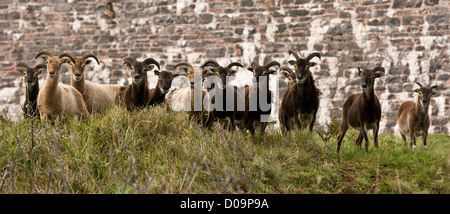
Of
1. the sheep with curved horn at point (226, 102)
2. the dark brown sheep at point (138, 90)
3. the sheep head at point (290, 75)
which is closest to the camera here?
the sheep with curved horn at point (226, 102)

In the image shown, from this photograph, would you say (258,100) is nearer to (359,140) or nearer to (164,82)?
(164,82)

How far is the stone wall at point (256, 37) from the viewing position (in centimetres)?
1148

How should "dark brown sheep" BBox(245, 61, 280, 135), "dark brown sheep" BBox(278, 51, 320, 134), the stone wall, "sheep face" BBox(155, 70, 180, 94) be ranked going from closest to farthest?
"dark brown sheep" BBox(278, 51, 320, 134), "dark brown sheep" BBox(245, 61, 280, 135), "sheep face" BBox(155, 70, 180, 94), the stone wall

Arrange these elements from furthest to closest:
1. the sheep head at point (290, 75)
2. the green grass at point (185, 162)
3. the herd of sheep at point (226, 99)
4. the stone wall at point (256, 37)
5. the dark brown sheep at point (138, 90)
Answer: the stone wall at point (256, 37)
the sheep head at point (290, 75)
the dark brown sheep at point (138, 90)
the herd of sheep at point (226, 99)
the green grass at point (185, 162)

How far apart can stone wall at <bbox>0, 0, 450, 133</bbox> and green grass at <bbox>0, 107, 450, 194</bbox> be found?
4.93 metres

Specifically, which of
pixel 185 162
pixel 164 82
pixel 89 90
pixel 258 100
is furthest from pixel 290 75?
pixel 185 162

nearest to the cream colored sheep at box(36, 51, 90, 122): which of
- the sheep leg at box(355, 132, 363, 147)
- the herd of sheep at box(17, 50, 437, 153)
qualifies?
the herd of sheep at box(17, 50, 437, 153)

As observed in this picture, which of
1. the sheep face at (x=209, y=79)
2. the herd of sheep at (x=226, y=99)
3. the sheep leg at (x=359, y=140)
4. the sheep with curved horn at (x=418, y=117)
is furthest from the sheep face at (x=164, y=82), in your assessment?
the sheep with curved horn at (x=418, y=117)

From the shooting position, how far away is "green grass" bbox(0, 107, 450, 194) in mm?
5109

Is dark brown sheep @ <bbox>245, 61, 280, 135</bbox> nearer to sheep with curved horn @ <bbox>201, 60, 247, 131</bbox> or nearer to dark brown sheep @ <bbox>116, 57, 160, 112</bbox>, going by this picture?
sheep with curved horn @ <bbox>201, 60, 247, 131</bbox>

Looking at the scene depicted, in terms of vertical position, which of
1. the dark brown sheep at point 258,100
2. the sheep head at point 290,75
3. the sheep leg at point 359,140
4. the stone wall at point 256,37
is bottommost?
the sheep leg at point 359,140

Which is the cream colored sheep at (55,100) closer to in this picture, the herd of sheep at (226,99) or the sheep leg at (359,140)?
the herd of sheep at (226,99)

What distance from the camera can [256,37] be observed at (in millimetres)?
12453

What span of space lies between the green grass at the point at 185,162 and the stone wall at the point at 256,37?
194 inches
